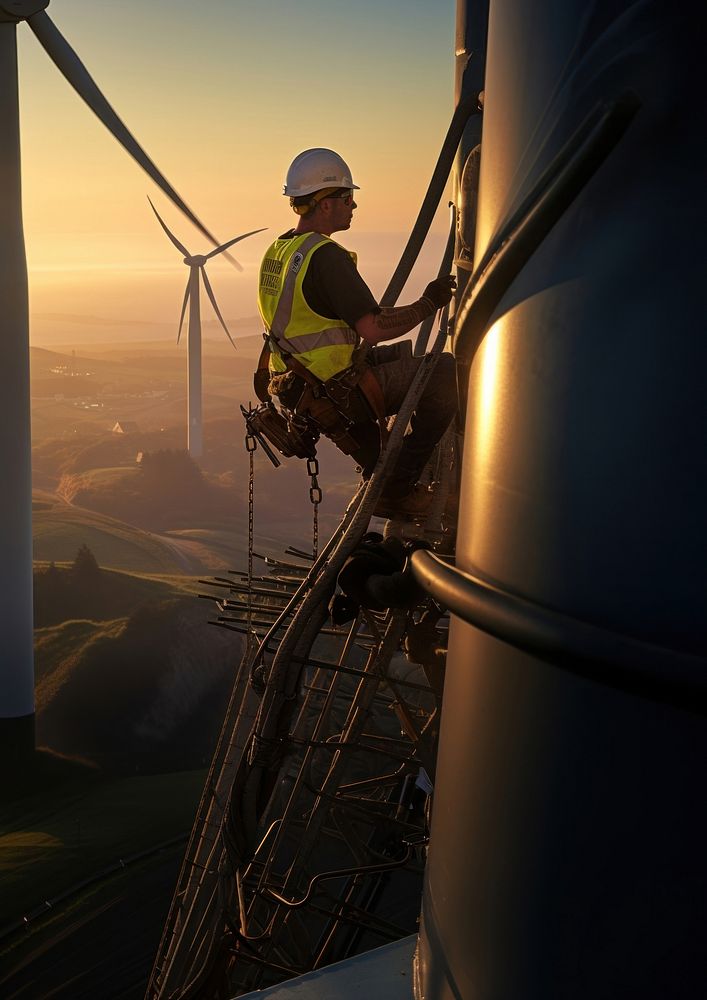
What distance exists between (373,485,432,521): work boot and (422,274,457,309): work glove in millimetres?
1597

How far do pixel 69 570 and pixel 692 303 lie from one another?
6118 cm

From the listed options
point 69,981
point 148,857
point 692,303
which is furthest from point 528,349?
point 148,857

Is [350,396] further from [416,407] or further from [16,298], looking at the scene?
[16,298]

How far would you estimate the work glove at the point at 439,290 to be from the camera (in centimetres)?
845

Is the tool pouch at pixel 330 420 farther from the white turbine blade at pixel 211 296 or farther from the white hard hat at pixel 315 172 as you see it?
the white turbine blade at pixel 211 296

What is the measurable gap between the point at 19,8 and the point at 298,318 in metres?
26.8

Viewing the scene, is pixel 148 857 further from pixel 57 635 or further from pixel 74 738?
pixel 57 635

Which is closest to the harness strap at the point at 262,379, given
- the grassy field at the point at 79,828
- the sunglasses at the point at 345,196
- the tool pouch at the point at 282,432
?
the tool pouch at the point at 282,432

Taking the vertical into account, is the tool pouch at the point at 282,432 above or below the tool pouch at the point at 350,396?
below

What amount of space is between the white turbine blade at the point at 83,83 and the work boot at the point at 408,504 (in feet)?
80.7

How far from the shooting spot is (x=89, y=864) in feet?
81.4

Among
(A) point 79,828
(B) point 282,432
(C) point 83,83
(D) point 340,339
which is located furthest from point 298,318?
(C) point 83,83

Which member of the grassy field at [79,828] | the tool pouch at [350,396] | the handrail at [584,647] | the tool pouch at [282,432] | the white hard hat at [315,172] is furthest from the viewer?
the grassy field at [79,828]

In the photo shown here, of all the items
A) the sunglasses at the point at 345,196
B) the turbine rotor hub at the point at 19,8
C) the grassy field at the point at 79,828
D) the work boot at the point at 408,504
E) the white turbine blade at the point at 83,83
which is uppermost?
the turbine rotor hub at the point at 19,8
